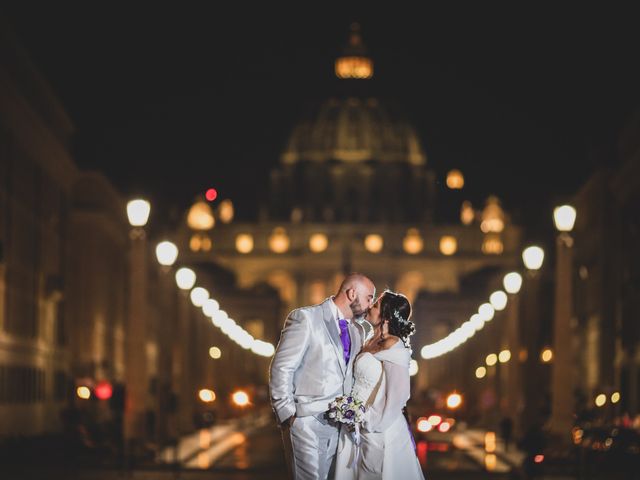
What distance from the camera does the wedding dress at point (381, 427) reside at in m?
12.7

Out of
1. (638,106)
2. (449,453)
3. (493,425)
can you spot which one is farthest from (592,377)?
(449,453)

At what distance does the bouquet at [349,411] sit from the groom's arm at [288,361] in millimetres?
286

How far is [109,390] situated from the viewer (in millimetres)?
37375

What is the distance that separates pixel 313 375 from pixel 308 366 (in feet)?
0.25

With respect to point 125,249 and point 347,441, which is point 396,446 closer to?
point 347,441

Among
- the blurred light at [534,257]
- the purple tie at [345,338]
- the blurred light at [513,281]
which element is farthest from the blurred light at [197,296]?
the purple tie at [345,338]

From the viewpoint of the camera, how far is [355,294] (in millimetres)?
13094

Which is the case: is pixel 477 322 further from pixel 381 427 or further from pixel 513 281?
pixel 381 427

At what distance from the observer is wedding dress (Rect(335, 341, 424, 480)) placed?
41.8 ft

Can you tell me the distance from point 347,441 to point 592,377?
74405 mm

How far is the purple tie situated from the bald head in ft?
0.34

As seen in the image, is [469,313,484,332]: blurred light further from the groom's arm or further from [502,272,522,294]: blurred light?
the groom's arm

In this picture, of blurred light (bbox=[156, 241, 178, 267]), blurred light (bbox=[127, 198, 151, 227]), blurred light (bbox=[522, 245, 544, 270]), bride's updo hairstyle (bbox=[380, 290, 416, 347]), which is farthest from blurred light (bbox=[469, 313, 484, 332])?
bride's updo hairstyle (bbox=[380, 290, 416, 347])

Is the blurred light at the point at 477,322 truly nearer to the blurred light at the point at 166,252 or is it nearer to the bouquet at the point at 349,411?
the blurred light at the point at 166,252
